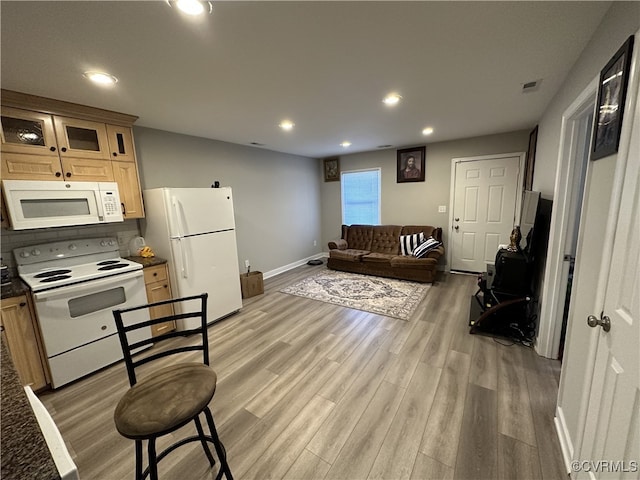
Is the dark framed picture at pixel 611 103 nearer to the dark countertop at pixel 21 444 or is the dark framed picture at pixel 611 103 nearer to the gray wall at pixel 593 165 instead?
the gray wall at pixel 593 165

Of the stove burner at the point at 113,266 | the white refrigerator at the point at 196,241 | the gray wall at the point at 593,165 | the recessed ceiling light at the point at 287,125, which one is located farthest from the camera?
the recessed ceiling light at the point at 287,125

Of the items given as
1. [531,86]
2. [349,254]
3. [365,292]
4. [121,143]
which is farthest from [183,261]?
[531,86]

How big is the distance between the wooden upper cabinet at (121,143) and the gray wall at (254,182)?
28cm

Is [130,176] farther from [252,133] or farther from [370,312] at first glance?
[370,312]

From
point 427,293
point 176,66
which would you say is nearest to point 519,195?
point 427,293

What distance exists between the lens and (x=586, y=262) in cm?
141

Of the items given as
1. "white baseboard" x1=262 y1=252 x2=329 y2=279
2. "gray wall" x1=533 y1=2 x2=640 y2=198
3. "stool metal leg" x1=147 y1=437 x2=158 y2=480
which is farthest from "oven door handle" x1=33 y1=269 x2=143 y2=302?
"gray wall" x1=533 y1=2 x2=640 y2=198

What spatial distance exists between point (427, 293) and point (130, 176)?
4169 millimetres

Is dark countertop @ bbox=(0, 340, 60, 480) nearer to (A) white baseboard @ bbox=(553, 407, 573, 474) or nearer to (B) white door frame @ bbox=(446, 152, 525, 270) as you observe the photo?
(A) white baseboard @ bbox=(553, 407, 573, 474)

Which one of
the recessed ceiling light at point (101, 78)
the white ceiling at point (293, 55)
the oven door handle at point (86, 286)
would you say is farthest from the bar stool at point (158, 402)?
the recessed ceiling light at point (101, 78)

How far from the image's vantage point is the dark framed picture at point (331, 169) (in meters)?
5.99

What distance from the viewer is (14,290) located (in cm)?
197

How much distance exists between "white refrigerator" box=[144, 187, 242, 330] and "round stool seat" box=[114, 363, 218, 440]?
1.75 metres

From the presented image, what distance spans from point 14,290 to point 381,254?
15.1ft
